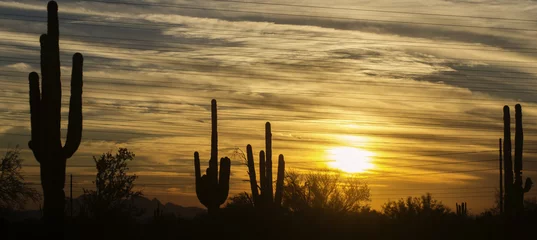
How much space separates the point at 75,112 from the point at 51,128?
1.07m

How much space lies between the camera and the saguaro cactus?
1131 inches

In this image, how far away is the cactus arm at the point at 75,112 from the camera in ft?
96.2

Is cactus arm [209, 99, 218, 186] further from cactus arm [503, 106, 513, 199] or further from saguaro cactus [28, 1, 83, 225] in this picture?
cactus arm [503, 106, 513, 199]

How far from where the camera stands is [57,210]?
94.6ft

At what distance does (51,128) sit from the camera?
28.9 meters

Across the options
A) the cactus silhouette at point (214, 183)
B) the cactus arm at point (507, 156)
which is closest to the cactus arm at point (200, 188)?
the cactus silhouette at point (214, 183)

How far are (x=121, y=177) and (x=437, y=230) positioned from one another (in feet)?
100.0

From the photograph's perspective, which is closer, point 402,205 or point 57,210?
point 57,210

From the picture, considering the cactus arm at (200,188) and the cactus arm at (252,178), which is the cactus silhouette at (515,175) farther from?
the cactus arm at (200,188)

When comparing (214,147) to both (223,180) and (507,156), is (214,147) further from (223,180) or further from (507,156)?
(507,156)

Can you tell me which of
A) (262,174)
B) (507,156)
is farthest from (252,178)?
(507,156)

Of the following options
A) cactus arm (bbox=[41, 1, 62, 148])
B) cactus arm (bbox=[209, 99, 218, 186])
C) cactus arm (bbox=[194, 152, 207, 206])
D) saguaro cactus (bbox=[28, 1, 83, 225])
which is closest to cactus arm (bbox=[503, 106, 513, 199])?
cactus arm (bbox=[209, 99, 218, 186])

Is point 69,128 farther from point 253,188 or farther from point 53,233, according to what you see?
point 253,188

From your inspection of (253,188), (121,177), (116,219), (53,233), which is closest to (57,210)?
(53,233)
